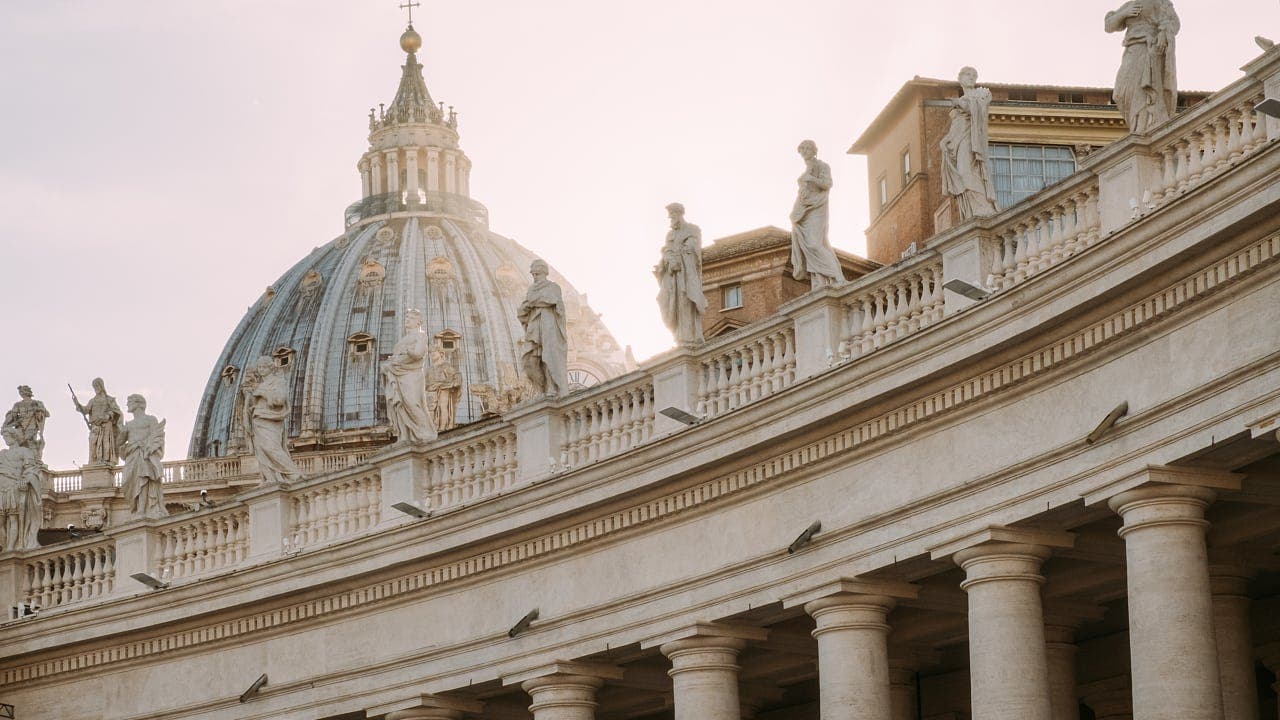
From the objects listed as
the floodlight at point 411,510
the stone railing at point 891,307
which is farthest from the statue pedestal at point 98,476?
the stone railing at point 891,307

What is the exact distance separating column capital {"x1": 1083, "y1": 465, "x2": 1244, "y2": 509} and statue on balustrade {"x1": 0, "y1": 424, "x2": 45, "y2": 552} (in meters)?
21.9

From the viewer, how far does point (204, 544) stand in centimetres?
4225

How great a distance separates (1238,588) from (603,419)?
988 centimetres

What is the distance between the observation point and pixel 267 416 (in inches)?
1679

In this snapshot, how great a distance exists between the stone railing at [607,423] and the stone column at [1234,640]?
868 cm

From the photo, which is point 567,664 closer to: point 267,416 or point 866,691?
point 866,691

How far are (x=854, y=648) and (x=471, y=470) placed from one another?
842 cm

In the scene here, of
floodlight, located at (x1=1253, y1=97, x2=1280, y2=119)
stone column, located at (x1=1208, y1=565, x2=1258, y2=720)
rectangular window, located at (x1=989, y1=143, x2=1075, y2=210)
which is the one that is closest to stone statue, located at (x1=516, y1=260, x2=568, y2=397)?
stone column, located at (x1=1208, y1=565, x2=1258, y2=720)

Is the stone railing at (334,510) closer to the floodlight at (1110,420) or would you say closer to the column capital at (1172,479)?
the floodlight at (1110,420)

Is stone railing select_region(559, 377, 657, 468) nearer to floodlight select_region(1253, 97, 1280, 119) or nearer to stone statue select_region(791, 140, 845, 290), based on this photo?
stone statue select_region(791, 140, 845, 290)

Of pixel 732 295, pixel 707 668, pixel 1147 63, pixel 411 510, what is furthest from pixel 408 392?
pixel 732 295

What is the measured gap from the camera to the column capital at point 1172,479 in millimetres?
28453

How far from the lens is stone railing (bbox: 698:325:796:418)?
34.8 meters

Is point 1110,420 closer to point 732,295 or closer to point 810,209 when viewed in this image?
point 810,209
